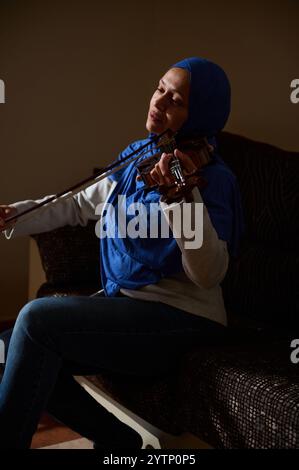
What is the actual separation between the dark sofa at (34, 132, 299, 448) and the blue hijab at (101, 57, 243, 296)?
22 centimetres

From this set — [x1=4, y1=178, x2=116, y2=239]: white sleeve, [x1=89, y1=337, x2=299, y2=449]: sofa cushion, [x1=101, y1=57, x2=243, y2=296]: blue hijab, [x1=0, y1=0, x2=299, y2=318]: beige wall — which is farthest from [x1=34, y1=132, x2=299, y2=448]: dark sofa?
[x1=0, y1=0, x2=299, y2=318]: beige wall

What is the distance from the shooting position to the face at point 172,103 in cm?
135

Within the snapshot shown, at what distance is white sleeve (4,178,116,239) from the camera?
60.1 inches

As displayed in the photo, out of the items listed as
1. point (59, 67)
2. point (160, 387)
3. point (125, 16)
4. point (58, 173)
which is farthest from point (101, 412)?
point (125, 16)

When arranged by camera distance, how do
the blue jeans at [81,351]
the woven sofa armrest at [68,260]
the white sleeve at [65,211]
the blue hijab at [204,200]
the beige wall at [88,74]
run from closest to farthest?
the blue jeans at [81,351] → the blue hijab at [204,200] → the white sleeve at [65,211] → the woven sofa armrest at [68,260] → the beige wall at [88,74]

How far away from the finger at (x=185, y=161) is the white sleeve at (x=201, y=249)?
48 millimetres

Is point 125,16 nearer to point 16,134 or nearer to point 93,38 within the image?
point 93,38

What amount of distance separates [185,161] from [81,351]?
0.44m

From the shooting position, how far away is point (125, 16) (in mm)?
2773

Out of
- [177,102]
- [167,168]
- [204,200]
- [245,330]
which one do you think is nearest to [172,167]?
[167,168]

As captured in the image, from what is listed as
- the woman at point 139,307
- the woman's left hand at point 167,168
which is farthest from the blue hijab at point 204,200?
the woman's left hand at point 167,168

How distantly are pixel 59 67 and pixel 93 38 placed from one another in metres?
0.22

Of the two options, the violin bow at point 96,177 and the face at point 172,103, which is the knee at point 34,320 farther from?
the face at point 172,103

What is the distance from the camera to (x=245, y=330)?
5.27 feet
